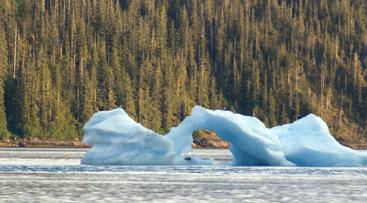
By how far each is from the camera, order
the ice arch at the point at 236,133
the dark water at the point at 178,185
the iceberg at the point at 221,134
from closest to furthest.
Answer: the dark water at the point at 178,185 → the iceberg at the point at 221,134 → the ice arch at the point at 236,133

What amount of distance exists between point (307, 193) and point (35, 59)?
147934 mm

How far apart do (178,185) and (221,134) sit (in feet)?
71.9

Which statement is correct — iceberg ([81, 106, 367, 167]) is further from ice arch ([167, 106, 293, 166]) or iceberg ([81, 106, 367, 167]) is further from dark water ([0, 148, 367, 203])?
dark water ([0, 148, 367, 203])

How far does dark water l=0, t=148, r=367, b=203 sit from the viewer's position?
1641 inches

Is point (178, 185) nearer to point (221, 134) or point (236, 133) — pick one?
point (236, 133)

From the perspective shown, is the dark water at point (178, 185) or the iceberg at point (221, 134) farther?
the iceberg at point (221, 134)

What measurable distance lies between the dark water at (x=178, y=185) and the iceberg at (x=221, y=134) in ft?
4.08

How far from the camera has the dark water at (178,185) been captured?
137 feet

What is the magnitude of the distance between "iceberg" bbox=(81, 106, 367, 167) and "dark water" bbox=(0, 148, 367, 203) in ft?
4.08

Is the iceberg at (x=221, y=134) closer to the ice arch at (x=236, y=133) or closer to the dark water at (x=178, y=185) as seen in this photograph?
the ice arch at (x=236, y=133)

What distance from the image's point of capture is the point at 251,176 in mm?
58750

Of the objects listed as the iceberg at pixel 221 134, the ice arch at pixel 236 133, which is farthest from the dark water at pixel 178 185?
the ice arch at pixel 236 133

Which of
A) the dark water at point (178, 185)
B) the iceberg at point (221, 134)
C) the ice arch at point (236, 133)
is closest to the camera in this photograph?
the dark water at point (178, 185)

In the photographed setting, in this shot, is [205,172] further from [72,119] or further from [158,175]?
[72,119]
